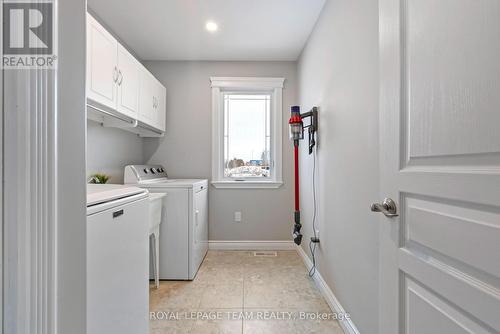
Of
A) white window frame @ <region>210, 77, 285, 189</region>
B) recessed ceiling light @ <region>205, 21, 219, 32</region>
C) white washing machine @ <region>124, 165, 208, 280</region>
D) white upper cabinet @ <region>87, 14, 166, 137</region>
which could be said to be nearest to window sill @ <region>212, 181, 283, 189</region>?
white window frame @ <region>210, 77, 285, 189</region>

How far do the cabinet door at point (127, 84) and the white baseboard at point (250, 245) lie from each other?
1.80 m

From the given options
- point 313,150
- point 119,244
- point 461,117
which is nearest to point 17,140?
point 119,244

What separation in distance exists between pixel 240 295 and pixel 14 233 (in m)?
1.79

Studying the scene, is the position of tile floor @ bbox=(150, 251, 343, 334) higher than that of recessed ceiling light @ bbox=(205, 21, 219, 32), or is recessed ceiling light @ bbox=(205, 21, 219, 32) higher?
recessed ceiling light @ bbox=(205, 21, 219, 32)

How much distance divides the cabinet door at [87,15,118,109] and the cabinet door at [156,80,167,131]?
0.94m

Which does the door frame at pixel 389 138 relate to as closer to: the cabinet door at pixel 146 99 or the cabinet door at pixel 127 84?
the cabinet door at pixel 127 84

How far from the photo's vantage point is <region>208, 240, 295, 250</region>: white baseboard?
10.1 ft

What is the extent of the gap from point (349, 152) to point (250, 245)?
200cm

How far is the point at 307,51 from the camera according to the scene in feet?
8.46

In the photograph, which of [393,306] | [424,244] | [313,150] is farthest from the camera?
[313,150]

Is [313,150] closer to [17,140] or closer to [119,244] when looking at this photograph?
[119,244]

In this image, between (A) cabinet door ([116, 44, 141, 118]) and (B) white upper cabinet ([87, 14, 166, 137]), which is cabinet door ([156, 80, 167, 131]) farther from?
(A) cabinet door ([116, 44, 141, 118])

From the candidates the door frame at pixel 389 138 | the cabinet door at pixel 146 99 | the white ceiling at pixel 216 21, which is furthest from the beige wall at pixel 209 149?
the door frame at pixel 389 138

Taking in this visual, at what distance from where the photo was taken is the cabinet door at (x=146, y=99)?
231 cm
